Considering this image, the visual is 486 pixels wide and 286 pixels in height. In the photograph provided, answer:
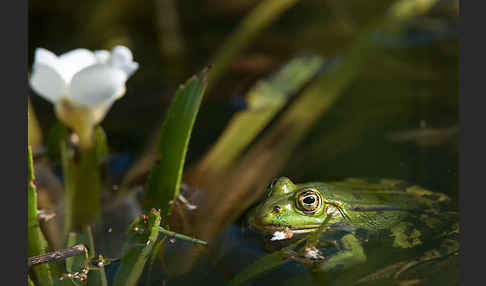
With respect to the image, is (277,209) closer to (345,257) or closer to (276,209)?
(276,209)

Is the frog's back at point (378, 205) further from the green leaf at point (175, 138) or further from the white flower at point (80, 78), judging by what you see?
the white flower at point (80, 78)

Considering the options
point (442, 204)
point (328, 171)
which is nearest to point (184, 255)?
Answer: point (328, 171)

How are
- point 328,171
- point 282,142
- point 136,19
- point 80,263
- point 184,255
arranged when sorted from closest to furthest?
1. point 80,263
2. point 184,255
3. point 328,171
4. point 282,142
5. point 136,19

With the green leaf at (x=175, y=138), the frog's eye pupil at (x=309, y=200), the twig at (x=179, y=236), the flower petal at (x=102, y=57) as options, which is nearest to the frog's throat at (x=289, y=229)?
the frog's eye pupil at (x=309, y=200)

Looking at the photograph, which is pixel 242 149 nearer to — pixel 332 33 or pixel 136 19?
pixel 332 33

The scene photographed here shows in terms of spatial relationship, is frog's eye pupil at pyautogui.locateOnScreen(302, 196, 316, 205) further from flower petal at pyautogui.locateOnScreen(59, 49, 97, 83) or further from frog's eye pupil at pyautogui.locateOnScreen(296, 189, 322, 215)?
flower petal at pyautogui.locateOnScreen(59, 49, 97, 83)

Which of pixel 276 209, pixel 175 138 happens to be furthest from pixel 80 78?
pixel 276 209
